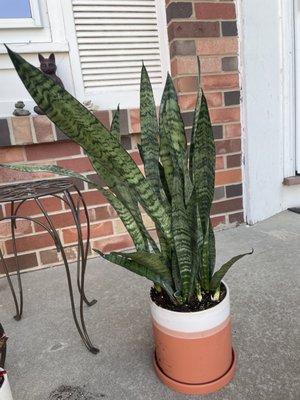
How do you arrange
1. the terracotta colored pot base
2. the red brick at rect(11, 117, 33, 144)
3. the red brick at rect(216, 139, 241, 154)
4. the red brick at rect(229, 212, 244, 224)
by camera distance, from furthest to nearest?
1. the red brick at rect(229, 212, 244, 224)
2. the red brick at rect(216, 139, 241, 154)
3. the red brick at rect(11, 117, 33, 144)
4. the terracotta colored pot base

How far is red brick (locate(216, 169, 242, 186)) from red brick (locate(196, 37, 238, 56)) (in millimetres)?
625

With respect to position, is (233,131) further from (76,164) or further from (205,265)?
(205,265)

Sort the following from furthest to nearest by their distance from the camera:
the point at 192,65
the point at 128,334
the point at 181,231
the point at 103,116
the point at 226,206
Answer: the point at 226,206, the point at 192,65, the point at 103,116, the point at 128,334, the point at 181,231

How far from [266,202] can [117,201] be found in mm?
→ 1364

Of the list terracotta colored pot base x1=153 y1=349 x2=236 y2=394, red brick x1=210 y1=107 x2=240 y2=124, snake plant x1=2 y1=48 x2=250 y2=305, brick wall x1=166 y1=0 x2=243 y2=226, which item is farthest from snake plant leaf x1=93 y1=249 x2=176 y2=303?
red brick x1=210 y1=107 x2=240 y2=124

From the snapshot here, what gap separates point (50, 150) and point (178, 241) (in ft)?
3.42

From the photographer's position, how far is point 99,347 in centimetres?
102

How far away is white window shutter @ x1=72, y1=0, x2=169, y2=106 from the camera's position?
1603 mm

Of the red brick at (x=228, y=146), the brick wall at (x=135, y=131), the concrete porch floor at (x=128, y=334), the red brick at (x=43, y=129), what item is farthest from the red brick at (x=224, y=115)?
the red brick at (x=43, y=129)

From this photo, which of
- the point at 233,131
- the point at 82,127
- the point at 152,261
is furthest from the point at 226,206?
the point at 82,127

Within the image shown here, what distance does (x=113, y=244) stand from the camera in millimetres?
1726

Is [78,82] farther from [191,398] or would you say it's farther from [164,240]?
[191,398]

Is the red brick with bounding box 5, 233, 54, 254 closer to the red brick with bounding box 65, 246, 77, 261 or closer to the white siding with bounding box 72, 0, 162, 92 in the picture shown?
the red brick with bounding box 65, 246, 77, 261

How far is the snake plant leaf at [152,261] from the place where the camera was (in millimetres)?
699
